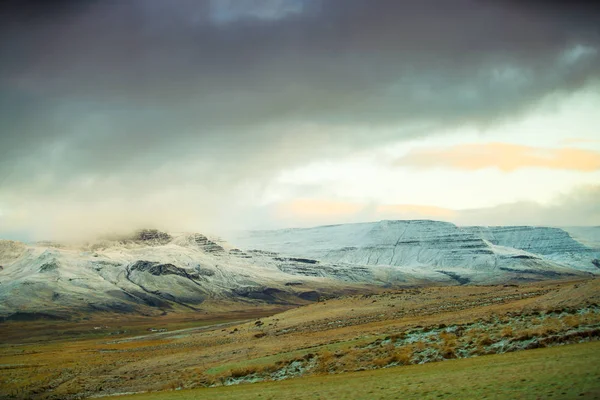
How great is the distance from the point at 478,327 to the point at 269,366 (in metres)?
18.9

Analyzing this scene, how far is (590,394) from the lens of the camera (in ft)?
67.4

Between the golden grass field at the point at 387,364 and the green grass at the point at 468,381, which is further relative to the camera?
the golden grass field at the point at 387,364

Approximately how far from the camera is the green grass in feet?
76.3

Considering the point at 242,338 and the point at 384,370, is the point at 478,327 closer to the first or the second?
the point at 384,370

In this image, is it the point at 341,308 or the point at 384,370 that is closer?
the point at 384,370

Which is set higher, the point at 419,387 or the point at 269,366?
the point at 419,387

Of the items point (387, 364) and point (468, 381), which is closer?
point (468, 381)

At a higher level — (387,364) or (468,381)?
(468,381)

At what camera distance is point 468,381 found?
27.8 meters

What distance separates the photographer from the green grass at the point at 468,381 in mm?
23266

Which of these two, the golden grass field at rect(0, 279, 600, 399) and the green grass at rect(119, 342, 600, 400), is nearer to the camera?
the green grass at rect(119, 342, 600, 400)

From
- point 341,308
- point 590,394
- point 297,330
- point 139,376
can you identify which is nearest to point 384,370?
point 590,394

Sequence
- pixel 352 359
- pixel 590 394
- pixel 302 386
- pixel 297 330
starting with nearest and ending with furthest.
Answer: pixel 590 394 → pixel 302 386 → pixel 352 359 → pixel 297 330

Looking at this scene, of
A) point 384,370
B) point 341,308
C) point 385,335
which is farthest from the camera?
point 341,308
